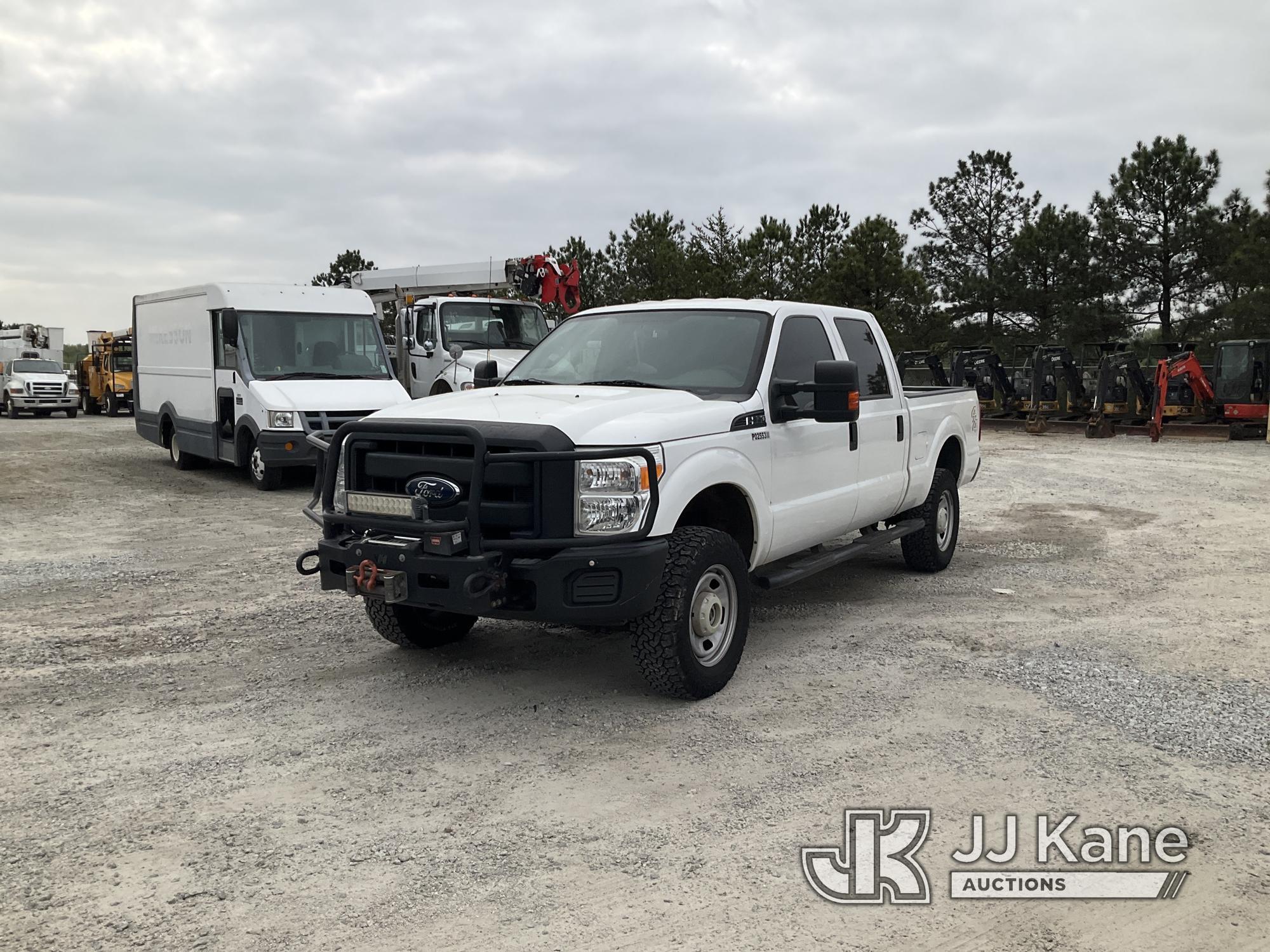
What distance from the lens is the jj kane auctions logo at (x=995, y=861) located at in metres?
3.44

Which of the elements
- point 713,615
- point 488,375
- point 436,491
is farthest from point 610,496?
point 488,375

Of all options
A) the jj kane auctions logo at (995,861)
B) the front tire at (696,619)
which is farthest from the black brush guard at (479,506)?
the jj kane auctions logo at (995,861)

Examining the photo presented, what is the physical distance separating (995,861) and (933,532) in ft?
A: 15.8

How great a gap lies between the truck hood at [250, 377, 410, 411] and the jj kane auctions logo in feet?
33.5

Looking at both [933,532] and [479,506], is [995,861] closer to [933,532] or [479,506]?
[479,506]

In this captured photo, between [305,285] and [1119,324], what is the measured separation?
30.8m

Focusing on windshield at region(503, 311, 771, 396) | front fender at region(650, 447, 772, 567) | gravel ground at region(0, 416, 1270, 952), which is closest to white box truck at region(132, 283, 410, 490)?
gravel ground at region(0, 416, 1270, 952)

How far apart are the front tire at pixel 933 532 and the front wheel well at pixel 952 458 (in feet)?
0.58

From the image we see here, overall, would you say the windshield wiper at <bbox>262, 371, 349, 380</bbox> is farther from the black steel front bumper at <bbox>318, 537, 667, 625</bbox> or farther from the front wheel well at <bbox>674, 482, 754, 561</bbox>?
the black steel front bumper at <bbox>318, 537, 667, 625</bbox>

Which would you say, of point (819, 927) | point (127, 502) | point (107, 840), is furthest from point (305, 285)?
point (819, 927)

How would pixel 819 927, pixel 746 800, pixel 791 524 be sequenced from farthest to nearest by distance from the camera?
pixel 791 524 → pixel 746 800 → pixel 819 927

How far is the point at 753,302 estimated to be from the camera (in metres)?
6.57

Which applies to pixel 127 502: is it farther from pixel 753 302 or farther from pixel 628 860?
pixel 628 860

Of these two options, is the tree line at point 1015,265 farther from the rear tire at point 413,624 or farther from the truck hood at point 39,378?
the rear tire at point 413,624
